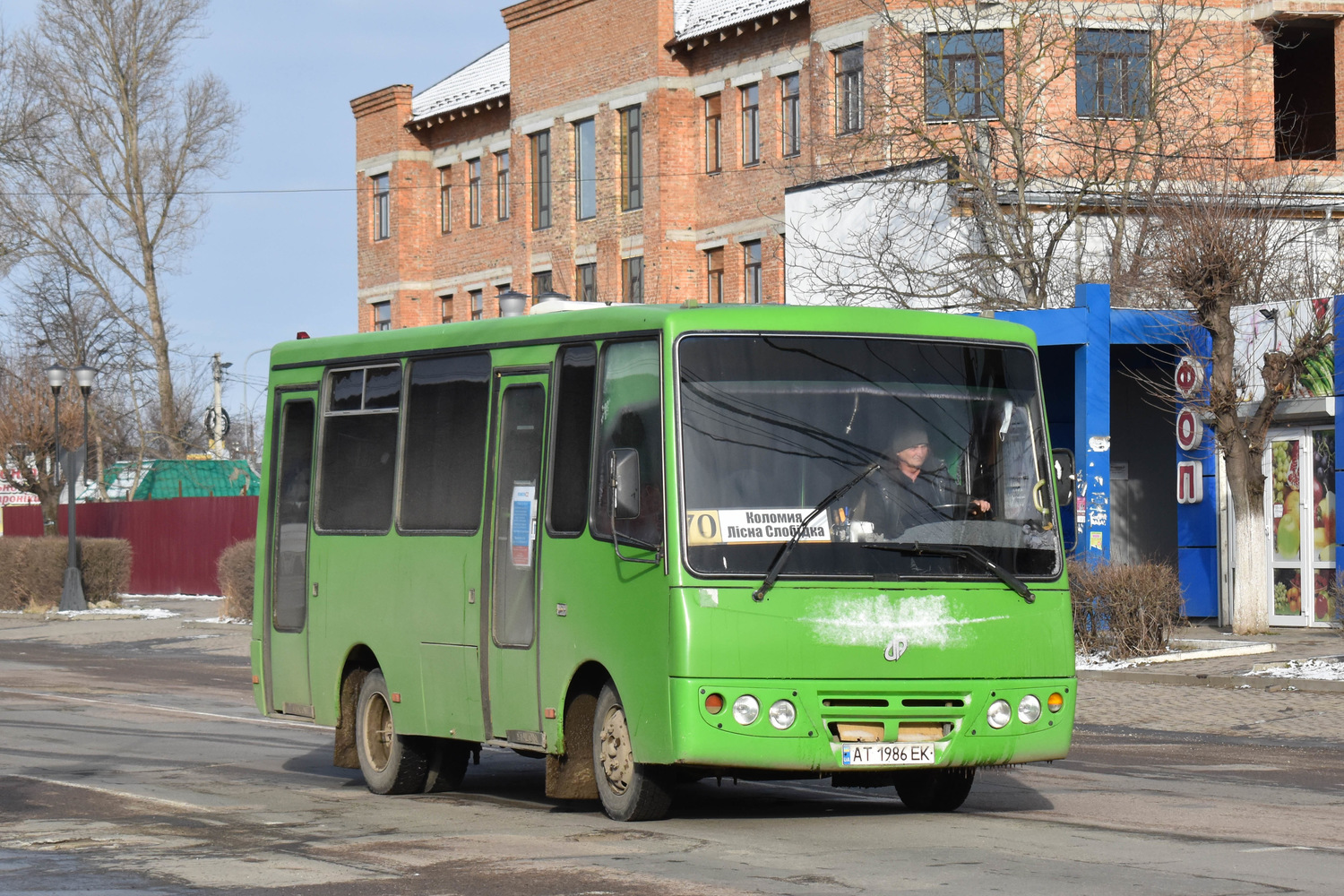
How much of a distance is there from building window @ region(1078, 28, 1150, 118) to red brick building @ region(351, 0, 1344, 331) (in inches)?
29.0

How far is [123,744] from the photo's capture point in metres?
15.2

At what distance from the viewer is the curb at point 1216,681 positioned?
1911 cm

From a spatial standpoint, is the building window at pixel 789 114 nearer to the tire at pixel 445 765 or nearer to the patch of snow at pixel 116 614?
the patch of snow at pixel 116 614

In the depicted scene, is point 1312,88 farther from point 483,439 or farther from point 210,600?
point 483,439

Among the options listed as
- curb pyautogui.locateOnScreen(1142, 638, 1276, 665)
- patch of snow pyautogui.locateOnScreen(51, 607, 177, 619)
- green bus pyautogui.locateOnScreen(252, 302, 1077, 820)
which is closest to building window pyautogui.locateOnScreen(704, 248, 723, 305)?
patch of snow pyautogui.locateOnScreen(51, 607, 177, 619)

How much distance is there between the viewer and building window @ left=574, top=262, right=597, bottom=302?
5000 centimetres

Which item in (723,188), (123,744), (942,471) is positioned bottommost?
(123,744)

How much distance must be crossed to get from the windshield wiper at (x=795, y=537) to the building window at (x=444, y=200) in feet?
157

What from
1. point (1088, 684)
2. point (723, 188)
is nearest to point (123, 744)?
point (1088, 684)

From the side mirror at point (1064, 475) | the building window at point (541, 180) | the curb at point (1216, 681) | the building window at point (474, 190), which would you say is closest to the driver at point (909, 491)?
the side mirror at point (1064, 475)

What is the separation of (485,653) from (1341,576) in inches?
541

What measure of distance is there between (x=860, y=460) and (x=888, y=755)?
4.66 feet

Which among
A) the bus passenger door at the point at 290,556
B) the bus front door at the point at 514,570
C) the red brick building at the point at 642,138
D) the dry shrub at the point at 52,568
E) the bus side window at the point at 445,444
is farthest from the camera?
the red brick building at the point at 642,138

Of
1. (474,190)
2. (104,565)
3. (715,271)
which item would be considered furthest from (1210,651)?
(474,190)
